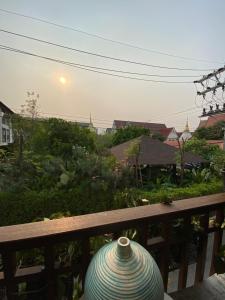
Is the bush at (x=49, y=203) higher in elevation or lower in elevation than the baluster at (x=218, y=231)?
lower

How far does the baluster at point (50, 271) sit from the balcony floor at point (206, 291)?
563 millimetres

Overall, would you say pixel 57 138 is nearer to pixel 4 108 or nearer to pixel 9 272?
pixel 9 272

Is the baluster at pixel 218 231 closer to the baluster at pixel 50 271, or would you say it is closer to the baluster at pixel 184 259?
the baluster at pixel 184 259

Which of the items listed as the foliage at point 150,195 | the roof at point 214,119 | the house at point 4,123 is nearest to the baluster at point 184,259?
the foliage at point 150,195

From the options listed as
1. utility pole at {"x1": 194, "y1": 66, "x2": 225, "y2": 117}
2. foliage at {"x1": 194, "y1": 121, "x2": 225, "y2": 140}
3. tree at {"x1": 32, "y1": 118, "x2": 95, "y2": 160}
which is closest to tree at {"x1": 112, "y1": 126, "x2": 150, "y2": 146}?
utility pole at {"x1": 194, "y1": 66, "x2": 225, "y2": 117}

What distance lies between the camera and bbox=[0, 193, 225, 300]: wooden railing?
735 millimetres

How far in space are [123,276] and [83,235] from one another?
0.87 ft

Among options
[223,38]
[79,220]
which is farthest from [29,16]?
[79,220]

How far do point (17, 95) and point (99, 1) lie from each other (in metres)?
10.4

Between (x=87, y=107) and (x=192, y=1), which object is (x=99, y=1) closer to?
(x=192, y=1)

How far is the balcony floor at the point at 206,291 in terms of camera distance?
104cm

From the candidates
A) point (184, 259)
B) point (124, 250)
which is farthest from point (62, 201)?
point (124, 250)

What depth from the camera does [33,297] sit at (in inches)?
38.9

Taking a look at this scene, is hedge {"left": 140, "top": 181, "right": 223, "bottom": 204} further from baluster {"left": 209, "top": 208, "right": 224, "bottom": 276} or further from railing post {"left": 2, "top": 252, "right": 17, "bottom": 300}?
railing post {"left": 2, "top": 252, "right": 17, "bottom": 300}
